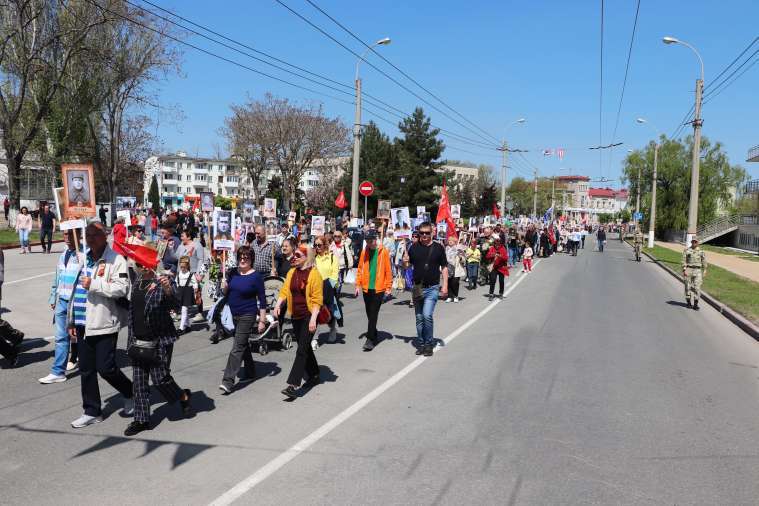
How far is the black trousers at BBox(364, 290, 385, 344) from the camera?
9406mm

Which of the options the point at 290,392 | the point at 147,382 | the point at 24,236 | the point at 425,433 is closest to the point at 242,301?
the point at 290,392

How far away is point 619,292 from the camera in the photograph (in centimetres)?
1791

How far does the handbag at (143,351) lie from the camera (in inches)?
218

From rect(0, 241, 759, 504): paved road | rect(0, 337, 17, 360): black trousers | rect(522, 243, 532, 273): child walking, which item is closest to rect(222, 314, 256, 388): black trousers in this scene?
rect(0, 241, 759, 504): paved road

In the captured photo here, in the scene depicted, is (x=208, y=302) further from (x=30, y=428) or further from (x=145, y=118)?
(x=145, y=118)

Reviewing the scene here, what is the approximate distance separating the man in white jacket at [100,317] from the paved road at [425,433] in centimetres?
32

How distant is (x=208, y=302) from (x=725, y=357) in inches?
386

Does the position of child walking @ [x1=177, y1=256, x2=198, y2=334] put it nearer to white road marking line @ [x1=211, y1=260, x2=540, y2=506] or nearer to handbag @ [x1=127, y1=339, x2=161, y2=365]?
white road marking line @ [x1=211, y1=260, x2=540, y2=506]

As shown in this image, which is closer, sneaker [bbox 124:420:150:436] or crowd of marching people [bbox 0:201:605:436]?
sneaker [bbox 124:420:150:436]

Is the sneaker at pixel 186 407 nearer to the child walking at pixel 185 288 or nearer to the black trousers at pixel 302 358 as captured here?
the black trousers at pixel 302 358

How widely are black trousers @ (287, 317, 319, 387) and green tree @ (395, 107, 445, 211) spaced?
5562cm

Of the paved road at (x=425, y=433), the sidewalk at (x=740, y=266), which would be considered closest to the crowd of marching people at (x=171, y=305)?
the paved road at (x=425, y=433)

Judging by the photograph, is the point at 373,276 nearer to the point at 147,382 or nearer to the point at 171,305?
the point at 171,305

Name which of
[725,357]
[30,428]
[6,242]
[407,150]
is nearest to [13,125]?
[6,242]
